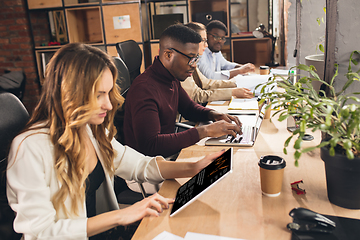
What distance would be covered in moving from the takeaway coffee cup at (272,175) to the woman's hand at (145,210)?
0.96ft

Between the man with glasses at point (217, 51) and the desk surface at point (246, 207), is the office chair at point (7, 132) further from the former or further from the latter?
the man with glasses at point (217, 51)

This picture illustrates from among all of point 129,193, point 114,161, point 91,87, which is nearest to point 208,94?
point 129,193

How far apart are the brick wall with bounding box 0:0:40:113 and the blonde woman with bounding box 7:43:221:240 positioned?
331 cm

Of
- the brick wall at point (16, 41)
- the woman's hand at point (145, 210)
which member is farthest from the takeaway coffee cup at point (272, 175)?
the brick wall at point (16, 41)

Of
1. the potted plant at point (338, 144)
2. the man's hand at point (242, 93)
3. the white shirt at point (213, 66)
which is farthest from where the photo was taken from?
the white shirt at point (213, 66)

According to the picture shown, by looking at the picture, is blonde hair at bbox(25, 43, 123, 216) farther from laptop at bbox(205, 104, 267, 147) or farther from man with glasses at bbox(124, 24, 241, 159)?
laptop at bbox(205, 104, 267, 147)

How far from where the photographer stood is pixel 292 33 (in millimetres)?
3188

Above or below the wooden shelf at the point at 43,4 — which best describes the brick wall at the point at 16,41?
below

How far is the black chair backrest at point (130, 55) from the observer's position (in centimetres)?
240

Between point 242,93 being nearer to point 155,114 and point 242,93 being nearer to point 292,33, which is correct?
point 155,114

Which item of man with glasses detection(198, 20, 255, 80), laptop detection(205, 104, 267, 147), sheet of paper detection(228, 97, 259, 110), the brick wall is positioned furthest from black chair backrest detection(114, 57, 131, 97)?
the brick wall

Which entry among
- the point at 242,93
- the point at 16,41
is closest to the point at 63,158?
the point at 242,93

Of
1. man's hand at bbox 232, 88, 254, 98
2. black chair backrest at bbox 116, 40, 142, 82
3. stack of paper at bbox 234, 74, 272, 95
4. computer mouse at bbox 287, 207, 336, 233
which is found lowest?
computer mouse at bbox 287, 207, 336, 233

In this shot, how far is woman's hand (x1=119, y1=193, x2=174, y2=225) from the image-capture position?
843mm
